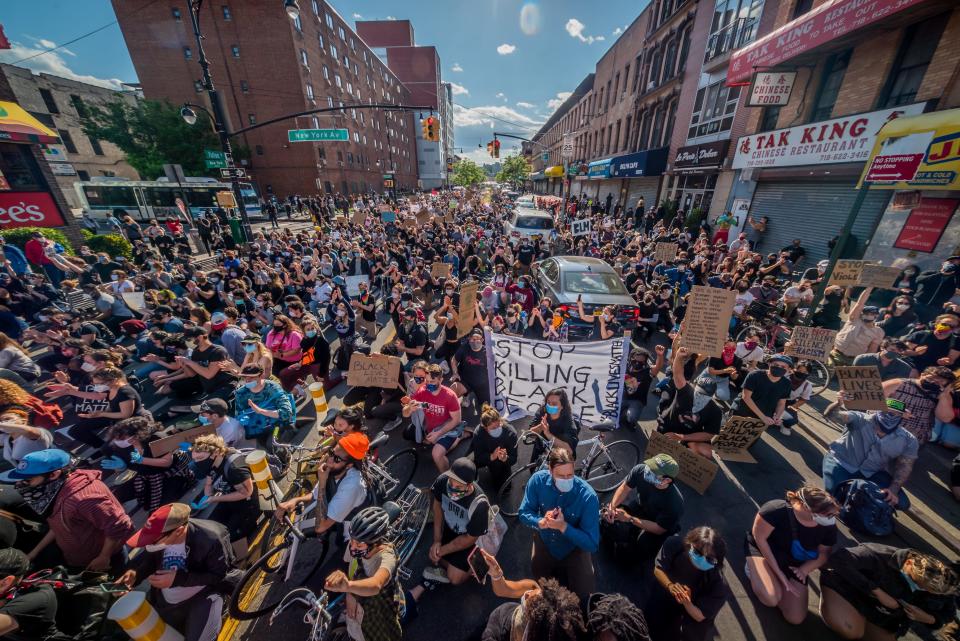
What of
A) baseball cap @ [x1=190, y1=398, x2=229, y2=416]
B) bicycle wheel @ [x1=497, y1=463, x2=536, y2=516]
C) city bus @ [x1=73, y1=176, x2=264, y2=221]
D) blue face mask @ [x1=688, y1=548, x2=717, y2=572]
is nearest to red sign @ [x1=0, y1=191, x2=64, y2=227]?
city bus @ [x1=73, y1=176, x2=264, y2=221]

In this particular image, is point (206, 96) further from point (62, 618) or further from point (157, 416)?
point (62, 618)

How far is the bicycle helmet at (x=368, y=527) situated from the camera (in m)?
2.54

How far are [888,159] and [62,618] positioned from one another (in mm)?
16298

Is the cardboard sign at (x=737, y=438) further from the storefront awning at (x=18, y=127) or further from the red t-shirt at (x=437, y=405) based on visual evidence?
the storefront awning at (x=18, y=127)

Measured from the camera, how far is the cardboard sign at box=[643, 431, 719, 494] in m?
4.39

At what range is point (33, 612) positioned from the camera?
238cm

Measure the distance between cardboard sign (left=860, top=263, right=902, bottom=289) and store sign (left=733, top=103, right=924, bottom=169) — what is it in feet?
17.6

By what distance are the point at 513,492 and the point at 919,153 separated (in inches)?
491

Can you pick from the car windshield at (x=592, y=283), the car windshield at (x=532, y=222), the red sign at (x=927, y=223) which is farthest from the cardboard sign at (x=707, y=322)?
the car windshield at (x=532, y=222)

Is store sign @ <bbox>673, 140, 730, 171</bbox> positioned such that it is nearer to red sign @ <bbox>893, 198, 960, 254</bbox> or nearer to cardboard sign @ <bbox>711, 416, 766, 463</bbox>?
red sign @ <bbox>893, 198, 960, 254</bbox>

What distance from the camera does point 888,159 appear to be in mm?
8875

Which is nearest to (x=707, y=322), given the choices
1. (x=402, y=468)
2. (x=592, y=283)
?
(x=592, y=283)

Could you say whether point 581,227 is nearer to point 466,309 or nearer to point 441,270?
point 441,270

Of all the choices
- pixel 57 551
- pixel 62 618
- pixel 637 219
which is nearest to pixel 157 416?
pixel 57 551
